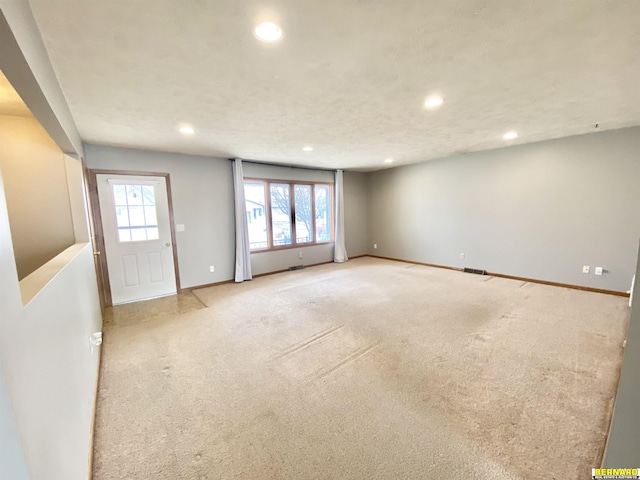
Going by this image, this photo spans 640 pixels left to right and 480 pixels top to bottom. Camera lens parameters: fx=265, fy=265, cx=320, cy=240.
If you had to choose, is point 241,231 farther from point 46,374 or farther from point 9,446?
point 9,446

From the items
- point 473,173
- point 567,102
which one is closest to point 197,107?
point 567,102

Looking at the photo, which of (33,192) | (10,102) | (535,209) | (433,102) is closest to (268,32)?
(433,102)

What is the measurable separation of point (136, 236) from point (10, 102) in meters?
2.24

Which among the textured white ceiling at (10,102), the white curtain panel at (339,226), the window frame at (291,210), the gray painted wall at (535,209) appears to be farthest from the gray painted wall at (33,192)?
the gray painted wall at (535,209)

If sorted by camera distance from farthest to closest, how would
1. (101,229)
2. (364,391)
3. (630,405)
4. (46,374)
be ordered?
1. (101,229)
2. (364,391)
3. (46,374)
4. (630,405)

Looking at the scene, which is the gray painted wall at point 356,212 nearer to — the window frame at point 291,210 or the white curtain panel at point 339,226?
the white curtain panel at point 339,226

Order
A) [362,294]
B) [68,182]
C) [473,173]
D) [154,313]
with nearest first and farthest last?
[68,182] < [154,313] < [362,294] < [473,173]

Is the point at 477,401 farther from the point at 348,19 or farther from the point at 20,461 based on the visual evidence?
the point at 348,19

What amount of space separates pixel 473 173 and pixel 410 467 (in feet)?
16.8

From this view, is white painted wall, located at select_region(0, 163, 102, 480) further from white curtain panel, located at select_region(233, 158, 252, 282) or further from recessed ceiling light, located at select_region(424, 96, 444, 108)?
white curtain panel, located at select_region(233, 158, 252, 282)

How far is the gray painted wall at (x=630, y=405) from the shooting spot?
938mm

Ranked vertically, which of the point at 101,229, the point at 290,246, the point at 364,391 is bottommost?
the point at 364,391

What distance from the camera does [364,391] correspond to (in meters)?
2.00

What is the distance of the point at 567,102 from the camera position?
2.63 metres
